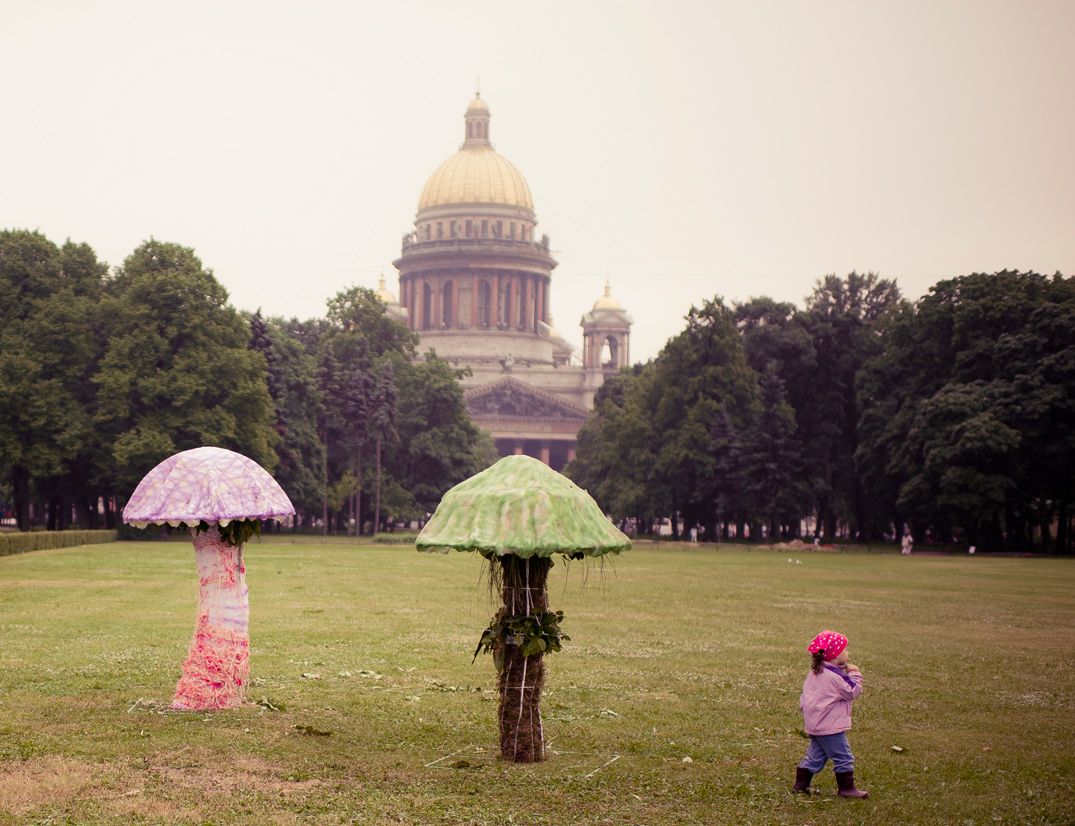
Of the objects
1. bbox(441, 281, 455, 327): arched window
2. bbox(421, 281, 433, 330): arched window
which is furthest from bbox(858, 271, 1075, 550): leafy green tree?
bbox(421, 281, 433, 330): arched window

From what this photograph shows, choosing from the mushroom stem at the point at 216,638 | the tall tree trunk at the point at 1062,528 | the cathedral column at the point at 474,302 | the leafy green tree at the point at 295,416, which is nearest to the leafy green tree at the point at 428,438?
the leafy green tree at the point at 295,416

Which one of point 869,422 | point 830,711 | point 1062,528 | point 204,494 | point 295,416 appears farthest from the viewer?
point 869,422

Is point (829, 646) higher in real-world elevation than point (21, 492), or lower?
lower

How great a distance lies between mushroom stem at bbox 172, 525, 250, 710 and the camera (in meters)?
12.9

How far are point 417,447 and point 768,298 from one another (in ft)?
73.5

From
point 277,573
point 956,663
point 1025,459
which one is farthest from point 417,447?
point 956,663

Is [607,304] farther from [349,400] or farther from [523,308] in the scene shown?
[349,400]

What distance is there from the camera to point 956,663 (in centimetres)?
1750

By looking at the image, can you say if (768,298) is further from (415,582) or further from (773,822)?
(773,822)

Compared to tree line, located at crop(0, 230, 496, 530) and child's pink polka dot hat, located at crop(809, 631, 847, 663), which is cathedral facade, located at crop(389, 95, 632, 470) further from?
child's pink polka dot hat, located at crop(809, 631, 847, 663)

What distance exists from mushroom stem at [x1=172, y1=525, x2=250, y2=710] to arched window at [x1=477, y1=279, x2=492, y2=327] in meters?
115

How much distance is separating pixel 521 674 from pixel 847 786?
2789mm

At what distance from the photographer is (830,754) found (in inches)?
387

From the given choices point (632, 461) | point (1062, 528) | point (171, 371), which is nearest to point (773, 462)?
point (632, 461)
